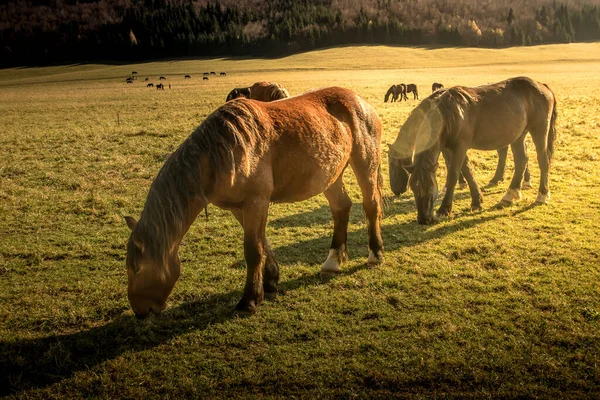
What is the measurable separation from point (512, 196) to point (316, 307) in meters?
5.58

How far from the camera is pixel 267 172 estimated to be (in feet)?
17.0

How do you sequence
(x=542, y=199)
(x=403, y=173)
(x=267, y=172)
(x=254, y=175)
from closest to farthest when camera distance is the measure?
(x=254, y=175) < (x=267, y=172) < (x=542, y=199) < (x=403, y=173)

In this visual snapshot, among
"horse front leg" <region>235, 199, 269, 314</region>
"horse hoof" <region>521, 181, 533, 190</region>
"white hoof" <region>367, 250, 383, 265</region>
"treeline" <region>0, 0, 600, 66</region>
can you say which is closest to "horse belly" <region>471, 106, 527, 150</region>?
"horse hoof" <region>521, 181, 533, 190</region>

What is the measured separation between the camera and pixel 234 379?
166 inches

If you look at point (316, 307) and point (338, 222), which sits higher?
point (338, 222)

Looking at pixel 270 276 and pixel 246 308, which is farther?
pixel 270 276

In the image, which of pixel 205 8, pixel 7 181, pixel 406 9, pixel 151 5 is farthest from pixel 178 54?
pixel 7 181

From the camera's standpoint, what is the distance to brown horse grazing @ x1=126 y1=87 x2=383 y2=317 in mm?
4570

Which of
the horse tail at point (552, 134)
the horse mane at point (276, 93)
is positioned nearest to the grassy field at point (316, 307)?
the horse tail at point (552, 134)

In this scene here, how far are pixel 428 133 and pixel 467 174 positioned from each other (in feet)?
5.14

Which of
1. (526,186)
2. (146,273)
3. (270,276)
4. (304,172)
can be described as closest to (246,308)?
(270,276)

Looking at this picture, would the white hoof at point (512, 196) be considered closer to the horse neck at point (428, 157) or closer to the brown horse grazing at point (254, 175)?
the horse neck at point (428, 157)

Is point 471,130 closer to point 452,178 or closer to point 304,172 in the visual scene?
point 452,178

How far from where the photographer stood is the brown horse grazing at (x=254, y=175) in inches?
180
